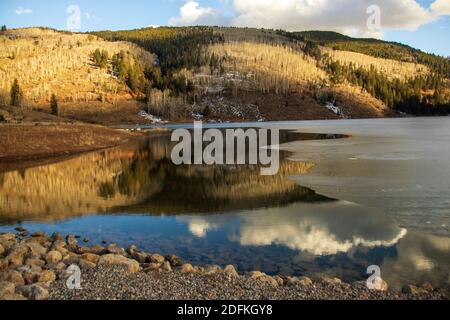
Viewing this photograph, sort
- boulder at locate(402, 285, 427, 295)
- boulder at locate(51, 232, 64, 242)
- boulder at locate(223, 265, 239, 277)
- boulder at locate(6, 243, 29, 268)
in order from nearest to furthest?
boulder at locate(402, 285, 427, 295) → boulder at locate(223, 265, 239, 277) → boulder at locate(6, 243, 29, 268) → boulder at locate(51, 232, 64, 242)

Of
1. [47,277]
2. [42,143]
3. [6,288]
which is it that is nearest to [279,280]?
[47,277]

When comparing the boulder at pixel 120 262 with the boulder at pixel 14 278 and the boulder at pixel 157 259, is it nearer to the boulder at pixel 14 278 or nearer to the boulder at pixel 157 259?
the boulder at pixel 157 259

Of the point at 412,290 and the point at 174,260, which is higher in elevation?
the point at 412,290

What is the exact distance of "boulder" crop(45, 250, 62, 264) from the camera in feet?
42.4

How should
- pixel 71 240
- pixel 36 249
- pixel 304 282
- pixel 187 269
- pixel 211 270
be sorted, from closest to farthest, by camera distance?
1. pixel 304 282
2. pixel 211 270
3. pixel 187 269
4. pixel 36 249
5. pixel 71 240

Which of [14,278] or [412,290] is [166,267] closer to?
[14,278]

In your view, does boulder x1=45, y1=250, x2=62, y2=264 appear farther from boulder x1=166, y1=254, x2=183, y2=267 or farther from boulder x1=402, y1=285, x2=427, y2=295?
boulder x1=402, y1=285, x2=427, y2=295

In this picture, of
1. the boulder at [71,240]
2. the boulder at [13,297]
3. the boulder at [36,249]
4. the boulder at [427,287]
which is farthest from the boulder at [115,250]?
the boulder at [427,287]

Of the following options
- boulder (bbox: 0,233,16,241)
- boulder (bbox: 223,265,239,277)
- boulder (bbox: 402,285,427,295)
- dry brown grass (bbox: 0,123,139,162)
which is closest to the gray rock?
boulder (bbox: 223,265,239,277)

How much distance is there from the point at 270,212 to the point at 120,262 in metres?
9.04

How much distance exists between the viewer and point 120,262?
483 inches

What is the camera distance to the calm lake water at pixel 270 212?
13586mm

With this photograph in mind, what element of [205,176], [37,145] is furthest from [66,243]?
[37,145]
